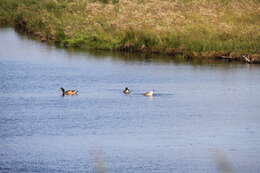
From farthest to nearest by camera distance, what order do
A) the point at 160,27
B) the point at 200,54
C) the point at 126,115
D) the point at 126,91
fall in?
1. the point at 160,27
2. the point at 200,54
3. the point at 126,91
4. the point at 126,115

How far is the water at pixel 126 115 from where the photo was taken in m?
14.8

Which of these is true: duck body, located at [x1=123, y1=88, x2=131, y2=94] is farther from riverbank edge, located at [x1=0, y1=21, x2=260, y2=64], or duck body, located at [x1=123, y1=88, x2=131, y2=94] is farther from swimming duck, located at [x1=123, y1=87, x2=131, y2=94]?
riverbank edge, located at [x1=0, y1=21, x2=260, y2=64]

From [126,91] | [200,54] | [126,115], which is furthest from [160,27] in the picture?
[126,115]

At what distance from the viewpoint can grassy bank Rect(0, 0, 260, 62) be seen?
103 feet

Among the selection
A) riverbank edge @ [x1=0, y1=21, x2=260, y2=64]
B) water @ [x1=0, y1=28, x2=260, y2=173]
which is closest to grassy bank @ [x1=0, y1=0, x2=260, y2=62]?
riverbank edge @ [x1=0, y1=21, x2=260, y2=64]

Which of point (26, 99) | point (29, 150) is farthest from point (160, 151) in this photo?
point (26, 99)

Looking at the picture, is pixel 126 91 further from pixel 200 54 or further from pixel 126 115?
pixel 200 54

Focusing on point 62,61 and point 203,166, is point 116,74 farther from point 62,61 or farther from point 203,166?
point 203,166

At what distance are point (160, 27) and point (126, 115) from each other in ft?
50.0

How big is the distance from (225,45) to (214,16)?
17.4 feet

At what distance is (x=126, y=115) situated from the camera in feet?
63.6

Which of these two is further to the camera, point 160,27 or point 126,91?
point 160,27

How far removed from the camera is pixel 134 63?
28875 millimetres

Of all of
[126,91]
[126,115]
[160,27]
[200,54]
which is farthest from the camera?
[160,27]
